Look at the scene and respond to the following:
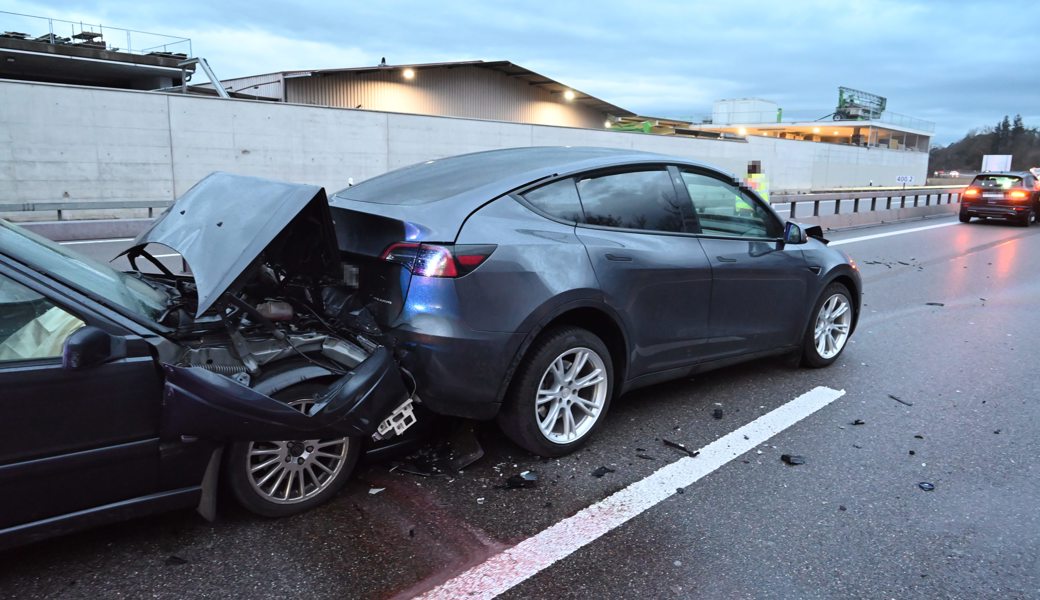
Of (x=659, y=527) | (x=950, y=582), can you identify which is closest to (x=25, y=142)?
(x=659, y=527)

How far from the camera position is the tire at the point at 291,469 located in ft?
9.59

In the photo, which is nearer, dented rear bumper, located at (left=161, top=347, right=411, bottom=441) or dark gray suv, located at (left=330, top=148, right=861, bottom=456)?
dented rear bumper, located at (left=161, top=347, right=411, bottom=441)

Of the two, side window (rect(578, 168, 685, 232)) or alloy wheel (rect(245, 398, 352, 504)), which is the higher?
side window (rect(578, 168, 685, 232))

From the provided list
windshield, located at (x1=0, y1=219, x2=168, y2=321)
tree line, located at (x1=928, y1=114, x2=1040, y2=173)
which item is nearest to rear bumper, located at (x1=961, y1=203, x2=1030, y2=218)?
windshield, located at (x1=0, y1=219, x2=168, y2=321)

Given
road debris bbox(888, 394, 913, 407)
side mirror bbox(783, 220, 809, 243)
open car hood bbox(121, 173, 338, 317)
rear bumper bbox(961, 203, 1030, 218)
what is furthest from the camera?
rear bumper bbox(961, 203, 1030, 218)

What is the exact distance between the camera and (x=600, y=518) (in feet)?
10.6

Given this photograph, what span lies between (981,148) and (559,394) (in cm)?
13514

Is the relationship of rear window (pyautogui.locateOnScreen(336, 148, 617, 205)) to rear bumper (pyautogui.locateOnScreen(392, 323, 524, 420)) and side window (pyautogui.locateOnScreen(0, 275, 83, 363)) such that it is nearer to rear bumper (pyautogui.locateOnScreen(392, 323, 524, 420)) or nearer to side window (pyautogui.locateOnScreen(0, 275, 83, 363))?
rear bumper (pyautogui.locateOnScreen(392, 323, 524, 420))

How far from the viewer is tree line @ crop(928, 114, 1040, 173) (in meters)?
107

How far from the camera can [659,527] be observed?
10.4ft

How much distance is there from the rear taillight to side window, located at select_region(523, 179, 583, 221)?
0.46m

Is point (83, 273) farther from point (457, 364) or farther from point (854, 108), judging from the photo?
point (854, 108)

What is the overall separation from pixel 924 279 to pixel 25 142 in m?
18.2

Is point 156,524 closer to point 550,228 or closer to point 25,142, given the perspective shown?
point 550,228
